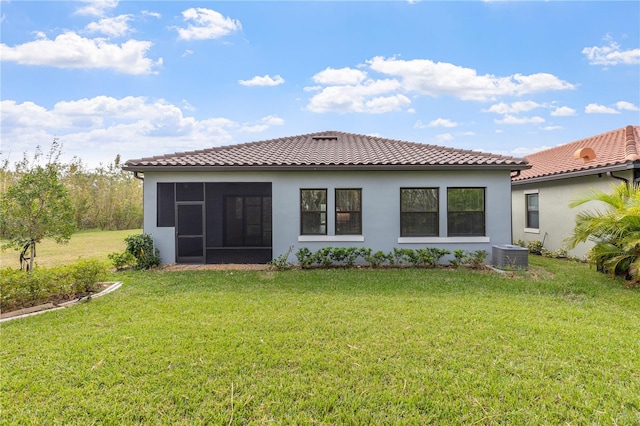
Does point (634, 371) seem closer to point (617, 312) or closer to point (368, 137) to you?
point (617, 312)

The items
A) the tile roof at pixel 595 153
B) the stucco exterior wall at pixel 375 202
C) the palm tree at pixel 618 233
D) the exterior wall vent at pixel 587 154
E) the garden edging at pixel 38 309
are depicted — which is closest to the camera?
the garden edging at pixel 38 309

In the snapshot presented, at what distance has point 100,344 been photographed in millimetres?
4043

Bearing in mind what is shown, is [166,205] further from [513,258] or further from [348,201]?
[513,258]

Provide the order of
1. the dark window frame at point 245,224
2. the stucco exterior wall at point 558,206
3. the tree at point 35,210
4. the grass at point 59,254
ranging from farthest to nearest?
the dark window frame at point 245,224
the grass at point 59,254
the stucco exterior wall at point 558,206
the tree at point 35,210

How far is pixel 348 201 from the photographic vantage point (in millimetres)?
9641

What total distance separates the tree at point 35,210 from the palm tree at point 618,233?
40.5ft

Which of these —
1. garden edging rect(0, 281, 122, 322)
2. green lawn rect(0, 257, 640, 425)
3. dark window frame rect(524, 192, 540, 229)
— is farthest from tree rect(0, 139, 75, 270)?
dark window frame rect(524, 192, 540, 229)

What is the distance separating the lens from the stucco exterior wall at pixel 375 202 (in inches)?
372

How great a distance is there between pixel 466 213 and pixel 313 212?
15.6ft

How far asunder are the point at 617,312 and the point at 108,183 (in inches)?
1156

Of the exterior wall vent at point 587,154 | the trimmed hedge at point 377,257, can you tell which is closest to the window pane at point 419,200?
the trimmed hedge at point 377,257

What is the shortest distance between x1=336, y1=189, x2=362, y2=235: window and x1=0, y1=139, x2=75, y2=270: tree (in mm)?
6742

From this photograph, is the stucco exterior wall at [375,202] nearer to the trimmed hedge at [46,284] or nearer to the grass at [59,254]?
the trimmed hedge at [46,284]

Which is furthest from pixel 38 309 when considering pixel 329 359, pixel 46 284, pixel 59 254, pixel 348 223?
pixel 59 254
